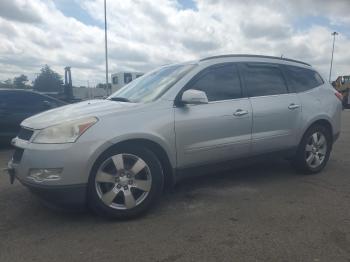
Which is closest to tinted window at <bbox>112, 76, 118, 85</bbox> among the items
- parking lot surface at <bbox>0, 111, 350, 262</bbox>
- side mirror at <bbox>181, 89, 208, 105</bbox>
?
parking lot surface at <bbox>0, 111, 350, 262</bbox>

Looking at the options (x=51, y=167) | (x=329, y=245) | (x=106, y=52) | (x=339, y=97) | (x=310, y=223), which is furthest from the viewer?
(x=106, y=52)

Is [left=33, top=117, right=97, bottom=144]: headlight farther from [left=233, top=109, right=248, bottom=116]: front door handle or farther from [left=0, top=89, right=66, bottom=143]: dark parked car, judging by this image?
[left=0, top=89, right=66, bottom=143]: dark parked car

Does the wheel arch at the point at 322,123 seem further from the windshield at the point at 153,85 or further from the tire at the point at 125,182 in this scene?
the tire at the point at 125,182

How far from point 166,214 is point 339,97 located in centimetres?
370

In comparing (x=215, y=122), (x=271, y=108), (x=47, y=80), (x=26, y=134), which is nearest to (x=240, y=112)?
(x=215, y=122)

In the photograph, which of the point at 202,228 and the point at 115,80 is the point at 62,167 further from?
→ the point at 115,80

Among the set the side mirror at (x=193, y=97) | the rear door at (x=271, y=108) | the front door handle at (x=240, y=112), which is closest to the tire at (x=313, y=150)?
the rear door at (x=271, y=108)

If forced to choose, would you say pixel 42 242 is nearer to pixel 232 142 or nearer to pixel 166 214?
pixel 166 214

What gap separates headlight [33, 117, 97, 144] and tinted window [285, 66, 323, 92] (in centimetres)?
318

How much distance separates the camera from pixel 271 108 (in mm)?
4617

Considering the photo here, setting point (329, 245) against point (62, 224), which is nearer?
point (329, 245)

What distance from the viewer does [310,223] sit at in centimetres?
339

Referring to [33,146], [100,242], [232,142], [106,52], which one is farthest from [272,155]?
[106,52]

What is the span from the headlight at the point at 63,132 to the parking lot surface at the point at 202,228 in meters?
0.88
